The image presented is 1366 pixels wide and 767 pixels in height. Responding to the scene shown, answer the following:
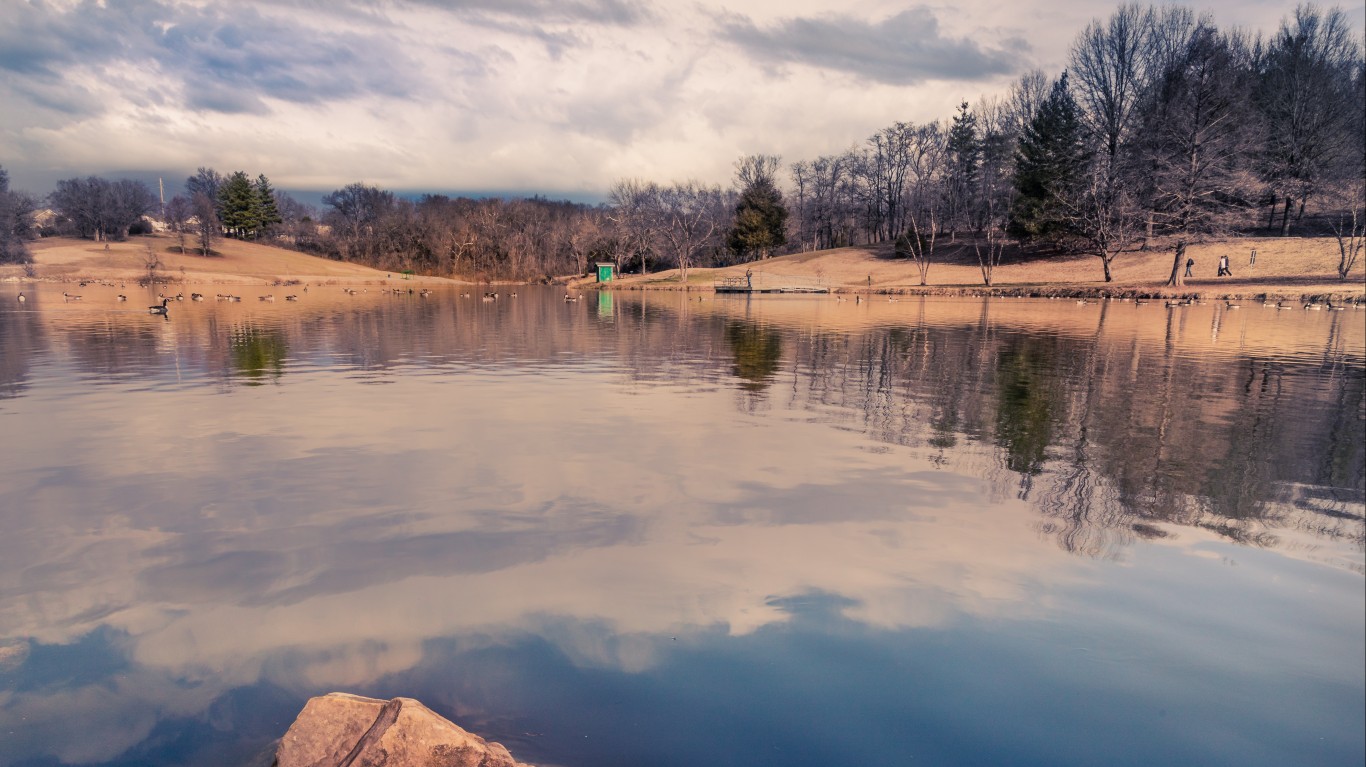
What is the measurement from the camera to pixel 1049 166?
72312mm

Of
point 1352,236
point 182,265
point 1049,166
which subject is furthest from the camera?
point 182,265

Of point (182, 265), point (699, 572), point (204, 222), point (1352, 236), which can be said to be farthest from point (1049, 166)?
point (204, 222)

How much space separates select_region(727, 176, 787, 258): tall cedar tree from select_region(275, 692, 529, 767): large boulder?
344 feet

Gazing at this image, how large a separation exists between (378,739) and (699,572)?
151 inches

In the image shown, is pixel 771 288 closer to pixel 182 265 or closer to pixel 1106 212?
pixel 1106 212

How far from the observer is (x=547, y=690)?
214 inches

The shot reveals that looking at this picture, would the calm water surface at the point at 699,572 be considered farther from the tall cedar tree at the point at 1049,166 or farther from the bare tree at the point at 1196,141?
the tall cedar tree at the point at 1049,166

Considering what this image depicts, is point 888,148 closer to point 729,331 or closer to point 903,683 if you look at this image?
point 729,331

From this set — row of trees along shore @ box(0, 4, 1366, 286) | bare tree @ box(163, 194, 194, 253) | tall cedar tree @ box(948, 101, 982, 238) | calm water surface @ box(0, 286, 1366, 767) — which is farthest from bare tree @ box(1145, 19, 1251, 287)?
bare tree @ box(163, 194, 194, 253)

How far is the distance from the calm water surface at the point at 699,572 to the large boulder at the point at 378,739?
25.9 inches

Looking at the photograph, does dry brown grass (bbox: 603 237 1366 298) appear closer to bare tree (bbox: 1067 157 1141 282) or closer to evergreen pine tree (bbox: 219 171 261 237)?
bare tree (bbox: 1067 157 1141 282)

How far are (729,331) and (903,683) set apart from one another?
28.8 meters

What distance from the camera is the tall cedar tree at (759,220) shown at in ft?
347

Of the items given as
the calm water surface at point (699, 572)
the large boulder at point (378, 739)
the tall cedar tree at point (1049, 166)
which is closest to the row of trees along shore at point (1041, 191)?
the tall cedar tree at point (1049, 166)
